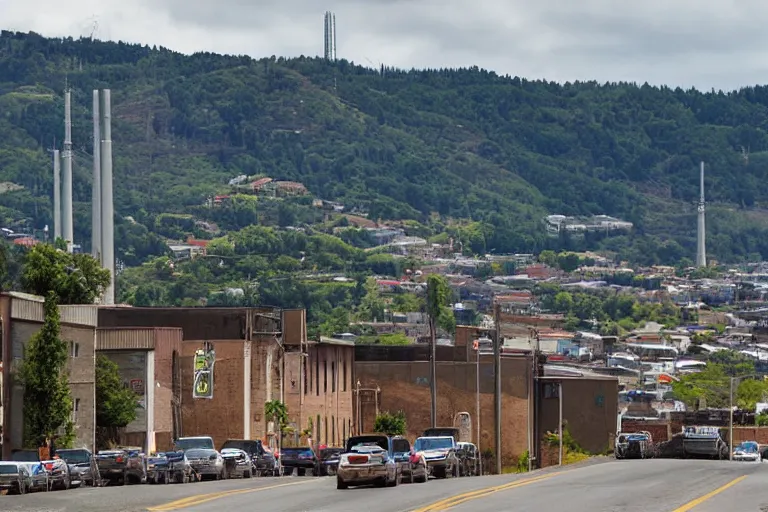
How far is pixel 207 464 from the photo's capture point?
68.2 meters

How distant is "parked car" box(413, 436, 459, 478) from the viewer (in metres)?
69.3

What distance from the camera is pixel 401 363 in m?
136

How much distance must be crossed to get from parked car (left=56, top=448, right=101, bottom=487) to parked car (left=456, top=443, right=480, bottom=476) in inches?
565

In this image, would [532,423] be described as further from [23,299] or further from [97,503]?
[97,503]

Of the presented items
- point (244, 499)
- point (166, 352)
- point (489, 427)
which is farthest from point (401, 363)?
point (244, 499)

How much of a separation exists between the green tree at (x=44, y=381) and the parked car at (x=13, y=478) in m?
23.4

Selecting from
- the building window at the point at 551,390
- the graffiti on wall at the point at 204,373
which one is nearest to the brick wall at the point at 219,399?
the graffiti on wall at the point at 204,373

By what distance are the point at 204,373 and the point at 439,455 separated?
4007 centimetres

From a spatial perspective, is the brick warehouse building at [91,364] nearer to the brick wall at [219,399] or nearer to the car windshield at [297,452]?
the brick wall at [219,399]

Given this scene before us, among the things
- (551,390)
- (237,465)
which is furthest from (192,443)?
(551,390)

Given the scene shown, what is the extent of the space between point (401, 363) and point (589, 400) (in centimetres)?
1413

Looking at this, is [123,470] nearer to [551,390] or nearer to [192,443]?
[192,443]

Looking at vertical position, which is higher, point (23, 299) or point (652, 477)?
point (23, 299)

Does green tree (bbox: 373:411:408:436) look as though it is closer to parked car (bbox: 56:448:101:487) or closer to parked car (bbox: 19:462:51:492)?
parked car (bbox: 56:448:101:487)
